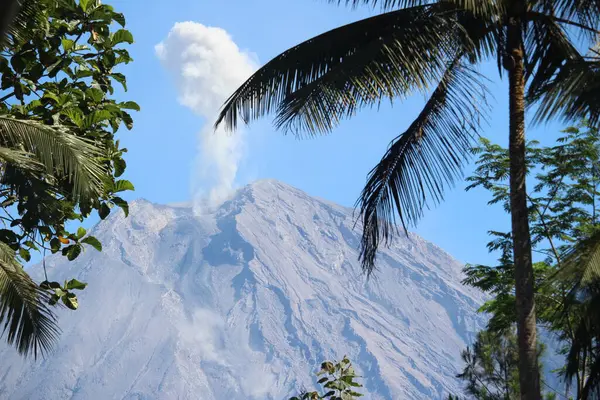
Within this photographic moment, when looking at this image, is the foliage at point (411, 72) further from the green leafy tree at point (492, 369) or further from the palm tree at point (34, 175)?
the green leafy tree at point (492, 369)

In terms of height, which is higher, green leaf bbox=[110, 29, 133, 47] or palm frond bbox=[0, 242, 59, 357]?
green leaf bbox=[110, 29, 133, 47]

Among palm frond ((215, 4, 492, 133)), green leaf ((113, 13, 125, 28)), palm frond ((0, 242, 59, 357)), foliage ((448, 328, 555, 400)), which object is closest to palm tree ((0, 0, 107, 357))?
palm frond ((0, 242, 59, 357))

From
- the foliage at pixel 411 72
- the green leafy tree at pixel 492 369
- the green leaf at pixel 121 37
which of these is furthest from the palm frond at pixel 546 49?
the green leafy tree at pixel 492 369

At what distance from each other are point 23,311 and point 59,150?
1125mm

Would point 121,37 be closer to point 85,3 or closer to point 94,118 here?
point 85,3

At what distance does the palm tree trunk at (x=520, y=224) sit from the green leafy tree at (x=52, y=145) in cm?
329

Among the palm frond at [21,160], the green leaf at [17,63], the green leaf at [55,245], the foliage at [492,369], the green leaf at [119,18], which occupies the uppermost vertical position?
the foliage at [492,369]

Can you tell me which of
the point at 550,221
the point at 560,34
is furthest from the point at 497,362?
the point at 560,34

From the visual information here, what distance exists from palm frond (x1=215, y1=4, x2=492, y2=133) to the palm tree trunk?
43 centimetres

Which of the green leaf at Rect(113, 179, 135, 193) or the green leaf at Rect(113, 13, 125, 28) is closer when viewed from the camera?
the green leaf at Rect(113, 179, 135, 193)

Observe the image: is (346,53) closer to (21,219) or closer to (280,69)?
(280,69)

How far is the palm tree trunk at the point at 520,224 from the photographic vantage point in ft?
19.0

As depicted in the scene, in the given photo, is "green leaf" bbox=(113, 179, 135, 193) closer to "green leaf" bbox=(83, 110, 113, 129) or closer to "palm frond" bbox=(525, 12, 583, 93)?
"green leaf" bbox=(83, 110, 113, 129)

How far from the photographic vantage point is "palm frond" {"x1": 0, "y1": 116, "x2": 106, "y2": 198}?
161 inches
